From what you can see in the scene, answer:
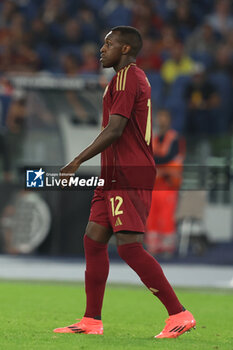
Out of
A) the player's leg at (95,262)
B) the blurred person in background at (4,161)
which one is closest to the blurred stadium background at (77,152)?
the blurred person in background at (4,161)

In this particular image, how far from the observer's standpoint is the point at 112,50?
17.9 ft

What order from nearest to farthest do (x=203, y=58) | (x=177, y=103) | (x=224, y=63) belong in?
1. (x=177, y=103)
2. (x=224, y=63)
3. (x=203, y=58)

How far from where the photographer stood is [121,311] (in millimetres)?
7344

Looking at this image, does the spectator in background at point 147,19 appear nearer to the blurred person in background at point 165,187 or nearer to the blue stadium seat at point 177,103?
the blue stadium seat at point 177,103

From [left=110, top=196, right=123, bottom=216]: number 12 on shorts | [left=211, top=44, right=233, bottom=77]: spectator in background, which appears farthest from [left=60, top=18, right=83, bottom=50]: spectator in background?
[left=110, top=196, right=123, bottom=216]: number 12 on shorts

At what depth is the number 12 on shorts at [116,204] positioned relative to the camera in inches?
209

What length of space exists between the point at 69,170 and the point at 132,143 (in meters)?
0.44

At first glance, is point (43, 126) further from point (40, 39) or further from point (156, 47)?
point (40, 39)

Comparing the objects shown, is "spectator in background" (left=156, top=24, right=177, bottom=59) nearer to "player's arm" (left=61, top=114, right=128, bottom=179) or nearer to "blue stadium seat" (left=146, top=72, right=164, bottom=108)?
"blue stadium seat" (left=146, top=72, right=164, bottom=108)

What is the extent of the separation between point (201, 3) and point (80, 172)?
14482 millimetres

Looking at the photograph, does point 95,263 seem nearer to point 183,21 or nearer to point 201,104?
point 201,104

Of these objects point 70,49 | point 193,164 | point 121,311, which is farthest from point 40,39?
point 121,311

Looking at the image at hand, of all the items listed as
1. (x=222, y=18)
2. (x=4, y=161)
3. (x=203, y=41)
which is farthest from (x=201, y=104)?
(x=222, y=18)

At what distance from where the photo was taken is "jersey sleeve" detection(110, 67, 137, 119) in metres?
5.25
